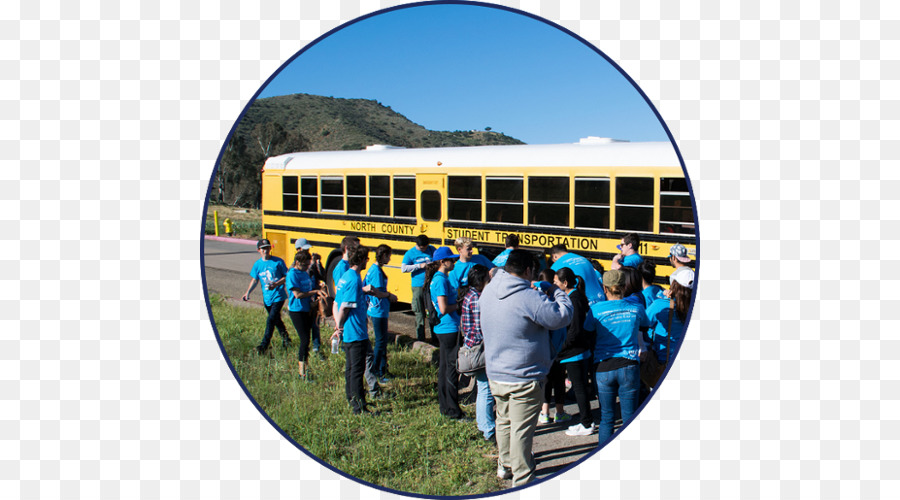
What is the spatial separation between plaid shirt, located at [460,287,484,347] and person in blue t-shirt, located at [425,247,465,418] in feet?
1.74

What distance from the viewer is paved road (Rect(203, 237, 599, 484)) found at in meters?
5.10

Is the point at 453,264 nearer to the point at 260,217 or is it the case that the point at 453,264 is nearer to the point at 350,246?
the point at 350,246

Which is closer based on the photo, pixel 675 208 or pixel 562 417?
pixel 562 417

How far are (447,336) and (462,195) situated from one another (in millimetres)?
2017

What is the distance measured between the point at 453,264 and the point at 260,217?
3306 mm

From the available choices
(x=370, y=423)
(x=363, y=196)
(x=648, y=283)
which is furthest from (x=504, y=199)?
(x=370, y=423)

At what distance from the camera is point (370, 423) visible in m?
5.47

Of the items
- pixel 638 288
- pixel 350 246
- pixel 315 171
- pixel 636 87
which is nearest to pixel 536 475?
pixel 638 288

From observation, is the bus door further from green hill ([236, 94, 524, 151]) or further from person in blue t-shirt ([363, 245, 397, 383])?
person in blue t-shirt ([363, 245, 397, 383])

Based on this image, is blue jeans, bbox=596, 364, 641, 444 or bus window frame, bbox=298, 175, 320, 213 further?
bus window frame, bbox=298, 175, 320, 213

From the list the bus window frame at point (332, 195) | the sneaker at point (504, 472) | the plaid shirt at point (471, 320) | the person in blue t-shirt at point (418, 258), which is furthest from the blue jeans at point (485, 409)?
the bus window frame at point (332, 195)

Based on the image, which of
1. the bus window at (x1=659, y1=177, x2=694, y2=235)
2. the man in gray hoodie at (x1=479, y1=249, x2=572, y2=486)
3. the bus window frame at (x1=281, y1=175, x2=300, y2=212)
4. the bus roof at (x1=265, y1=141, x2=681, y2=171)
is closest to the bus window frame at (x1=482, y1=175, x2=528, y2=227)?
the bus roof at (x1=265, y1=141, x2=681, y2=171)

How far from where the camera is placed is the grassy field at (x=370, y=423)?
15.7 ft

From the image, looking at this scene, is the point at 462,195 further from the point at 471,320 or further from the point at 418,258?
the point at 471,320
